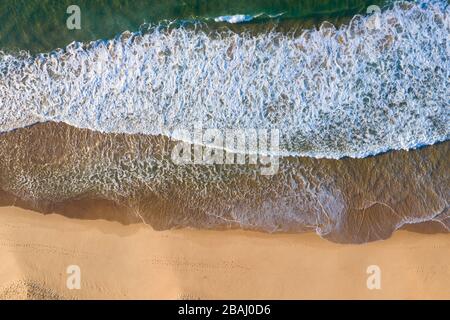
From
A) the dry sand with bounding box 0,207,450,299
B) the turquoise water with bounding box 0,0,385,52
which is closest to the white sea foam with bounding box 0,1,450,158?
the turquoise water with bounding box 0,0,385,52

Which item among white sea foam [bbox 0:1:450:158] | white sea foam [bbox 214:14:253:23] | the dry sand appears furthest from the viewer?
white sea foam [bbox 214:14:253:23]

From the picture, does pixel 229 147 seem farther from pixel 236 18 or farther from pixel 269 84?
pixel 236 18

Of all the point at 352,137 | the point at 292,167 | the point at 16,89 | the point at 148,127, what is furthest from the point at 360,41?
the point at 16,89

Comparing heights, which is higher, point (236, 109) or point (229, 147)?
point (236, 109)
